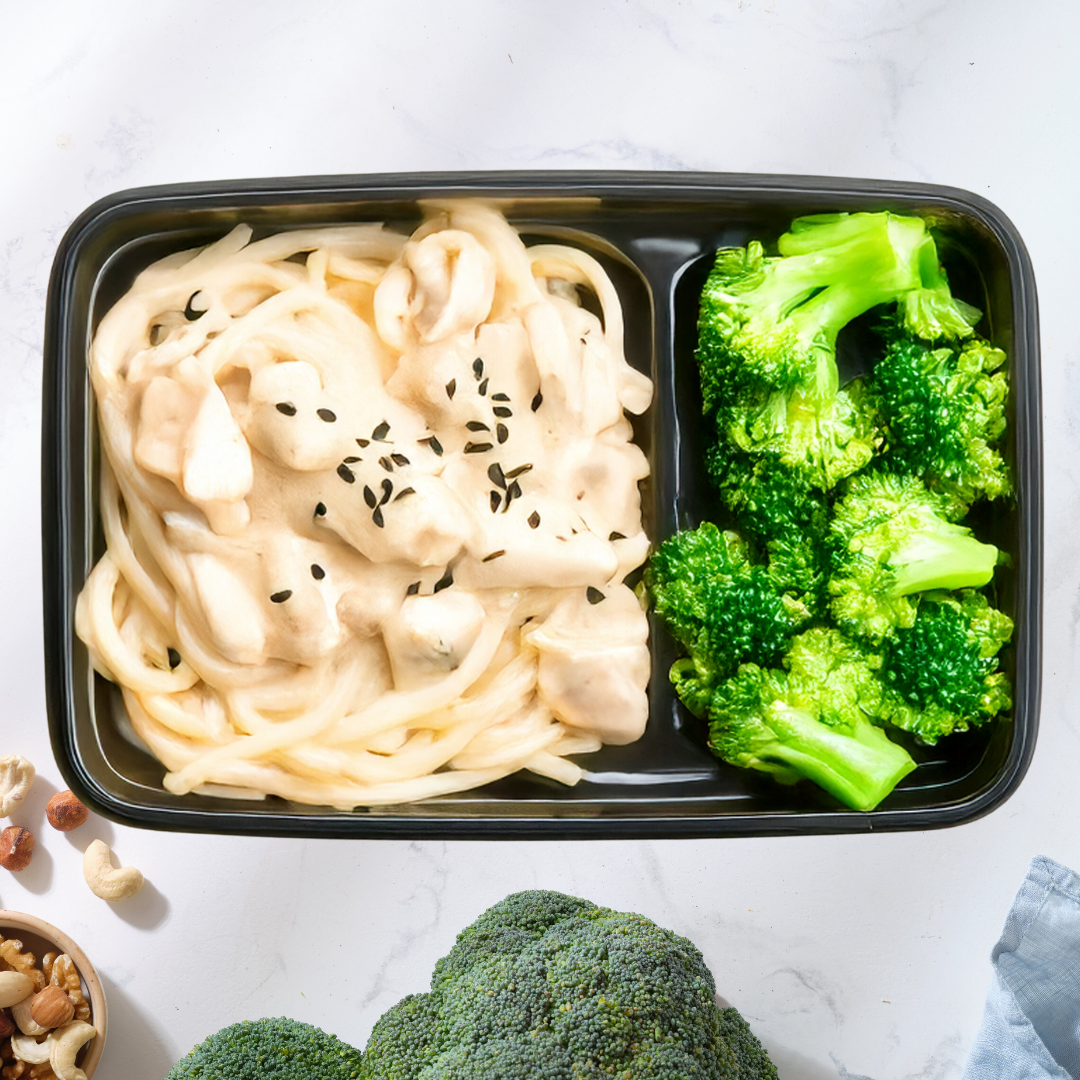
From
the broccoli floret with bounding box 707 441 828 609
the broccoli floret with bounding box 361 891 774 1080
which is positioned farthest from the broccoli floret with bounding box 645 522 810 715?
the broccoli floret with bounding box 361 891 774 1080

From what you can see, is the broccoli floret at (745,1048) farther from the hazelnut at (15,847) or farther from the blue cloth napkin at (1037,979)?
the hazelnut at (15,847)

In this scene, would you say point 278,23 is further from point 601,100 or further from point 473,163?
point 601,100

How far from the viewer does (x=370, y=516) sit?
246cm

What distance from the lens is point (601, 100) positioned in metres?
3.05

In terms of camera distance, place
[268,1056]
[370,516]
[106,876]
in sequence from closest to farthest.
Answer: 1. [370,516]
2. [268,1056]
3. [106,876]

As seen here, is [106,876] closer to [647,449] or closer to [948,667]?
[647,449]

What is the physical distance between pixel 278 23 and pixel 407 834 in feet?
8.09

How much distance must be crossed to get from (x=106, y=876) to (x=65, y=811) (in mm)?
236

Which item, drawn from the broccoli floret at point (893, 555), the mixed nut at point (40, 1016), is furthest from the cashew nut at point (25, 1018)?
the broccoli floret at point (893, 555)

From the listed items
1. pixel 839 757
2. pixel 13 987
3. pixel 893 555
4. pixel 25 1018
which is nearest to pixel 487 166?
pixel 893 555

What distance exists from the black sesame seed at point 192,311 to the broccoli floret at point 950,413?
1788mm

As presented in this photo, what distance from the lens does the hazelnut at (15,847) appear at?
302 centimetres

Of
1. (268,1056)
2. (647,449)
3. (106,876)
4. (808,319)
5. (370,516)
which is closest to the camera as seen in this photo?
(370,516)

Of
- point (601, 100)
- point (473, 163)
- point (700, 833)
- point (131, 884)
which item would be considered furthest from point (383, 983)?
point (601, 100)
